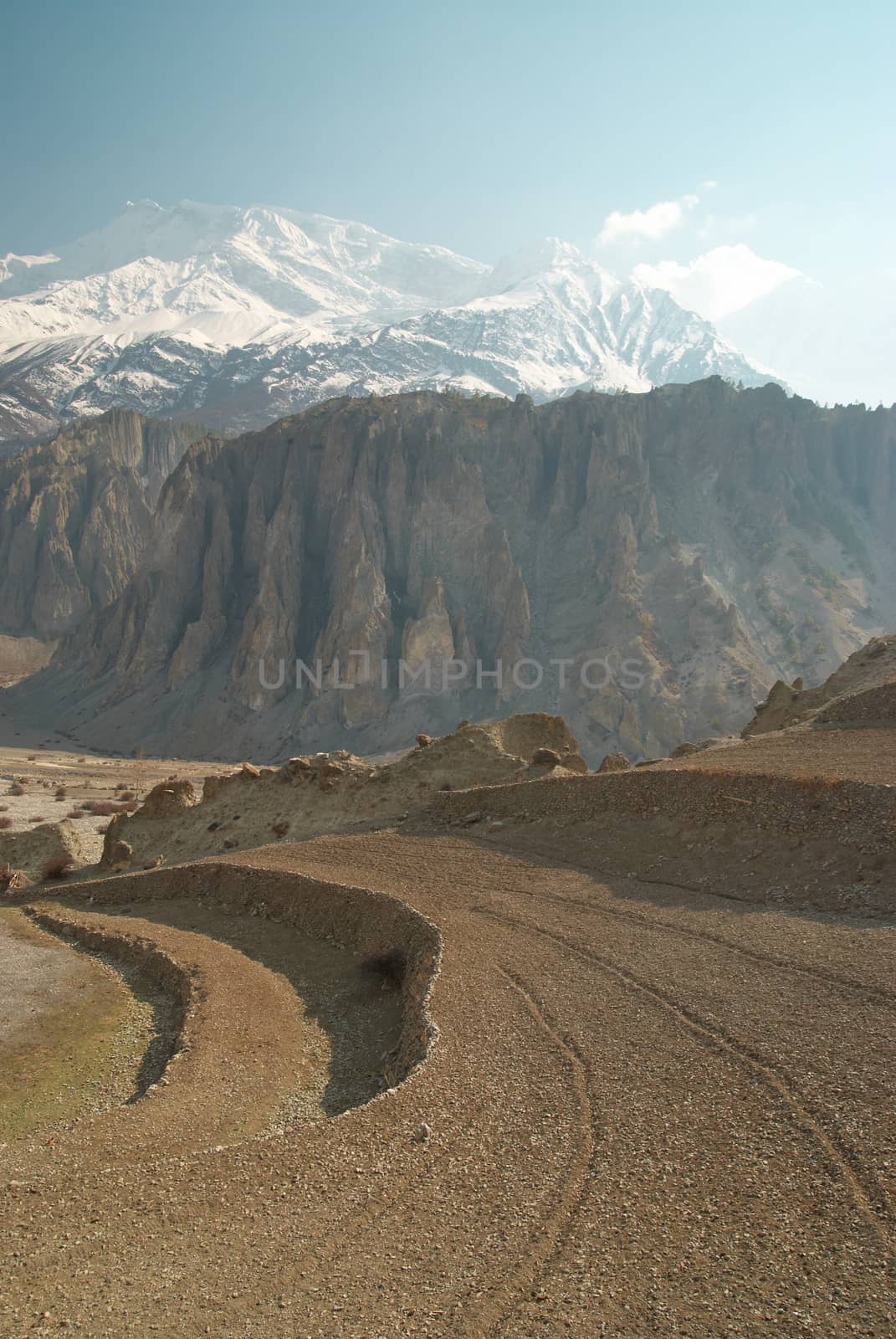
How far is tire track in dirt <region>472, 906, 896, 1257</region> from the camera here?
6681 mm

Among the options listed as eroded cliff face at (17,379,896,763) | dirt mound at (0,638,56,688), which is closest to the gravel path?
eroded cliff face at (17,379,896,763)

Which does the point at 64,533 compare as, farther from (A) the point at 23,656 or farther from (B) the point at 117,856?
(B) the point at 117,856

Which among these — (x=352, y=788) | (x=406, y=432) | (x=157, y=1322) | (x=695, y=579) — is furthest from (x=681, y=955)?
(x=406, y=432)

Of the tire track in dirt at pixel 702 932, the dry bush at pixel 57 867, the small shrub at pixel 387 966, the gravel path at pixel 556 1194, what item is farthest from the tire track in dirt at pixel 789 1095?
the dry bush at pixel 57 867

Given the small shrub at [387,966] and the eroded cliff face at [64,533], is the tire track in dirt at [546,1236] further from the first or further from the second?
the eroded cliff face at [64,533]

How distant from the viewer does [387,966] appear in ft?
50.5

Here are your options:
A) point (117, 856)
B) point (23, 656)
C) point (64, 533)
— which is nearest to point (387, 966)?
point (117, 856)

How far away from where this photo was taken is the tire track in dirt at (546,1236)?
19.7 feet

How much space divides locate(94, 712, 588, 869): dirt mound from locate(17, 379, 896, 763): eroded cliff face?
30733mm

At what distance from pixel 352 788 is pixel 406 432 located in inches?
2261

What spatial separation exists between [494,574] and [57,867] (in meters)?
Answer: 49.0

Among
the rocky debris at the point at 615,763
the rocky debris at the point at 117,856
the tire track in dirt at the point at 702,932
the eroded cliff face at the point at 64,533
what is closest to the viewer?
the tire track in dirt at the point at 702,932

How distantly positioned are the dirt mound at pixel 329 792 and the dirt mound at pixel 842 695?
6534mm

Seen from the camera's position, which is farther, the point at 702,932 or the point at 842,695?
the point at 842,695
